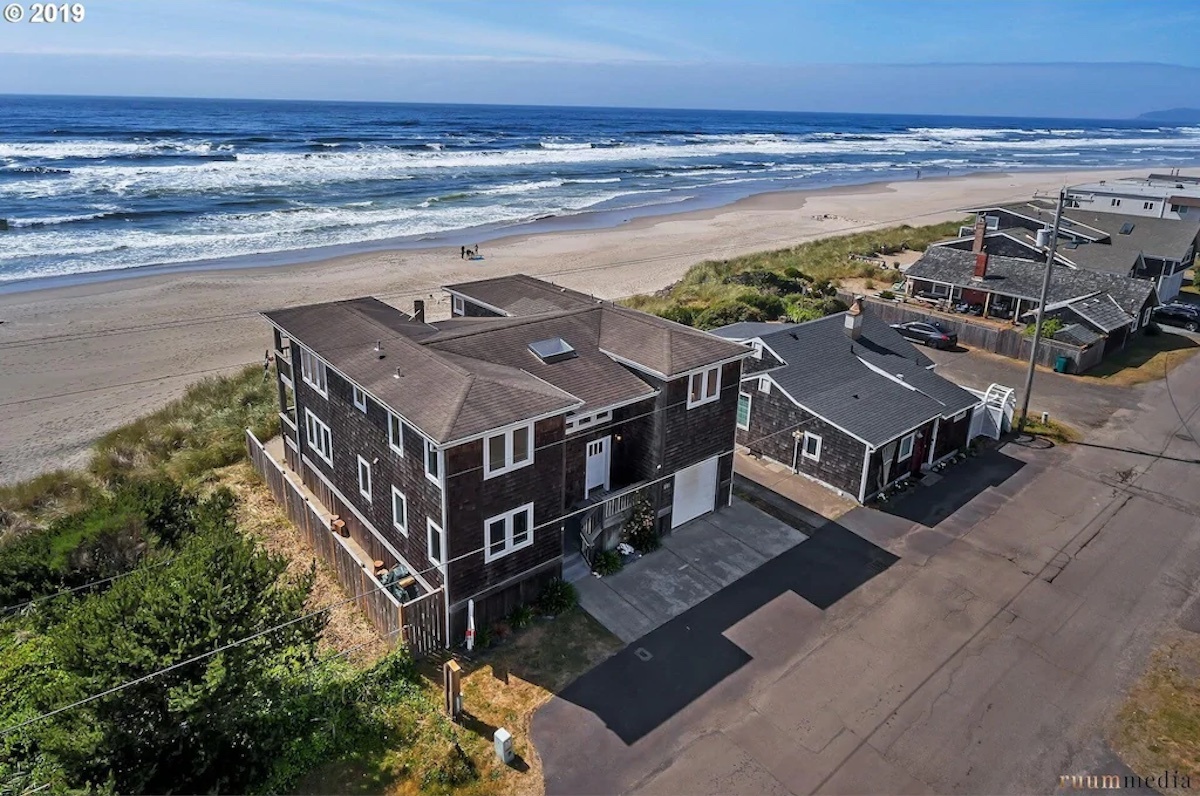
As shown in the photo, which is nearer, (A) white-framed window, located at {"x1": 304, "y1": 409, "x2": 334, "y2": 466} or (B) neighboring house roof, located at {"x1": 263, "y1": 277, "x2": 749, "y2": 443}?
(B) neighboring house roof, located at {"x1": 263, "y1": 277, "x2": 749, "y2": 443}

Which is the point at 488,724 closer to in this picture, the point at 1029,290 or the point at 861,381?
the point at 861,381

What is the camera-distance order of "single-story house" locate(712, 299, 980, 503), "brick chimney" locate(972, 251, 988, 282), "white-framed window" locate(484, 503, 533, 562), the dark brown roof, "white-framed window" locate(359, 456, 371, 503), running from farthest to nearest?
"brick chimney" locate(972, 251, 988, 282), "single-story house" locate(712, 299, 980, 503), "white-framed window" locate(359, 456, 371, 503), "white-framed window" locate(484, 503, 533, 562), the dark brown roof

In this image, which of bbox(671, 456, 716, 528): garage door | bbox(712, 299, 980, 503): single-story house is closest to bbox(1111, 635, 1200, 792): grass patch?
bbox(712, 299, 980, 503): single-story house

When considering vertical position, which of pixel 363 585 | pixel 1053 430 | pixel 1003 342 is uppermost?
pixel 1003 342

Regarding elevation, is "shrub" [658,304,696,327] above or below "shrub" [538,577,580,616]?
above

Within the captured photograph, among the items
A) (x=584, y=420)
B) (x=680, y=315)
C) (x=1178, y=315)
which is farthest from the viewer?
(x=1178, y=315)

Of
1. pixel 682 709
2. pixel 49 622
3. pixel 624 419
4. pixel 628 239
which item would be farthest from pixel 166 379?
pixel 628 239

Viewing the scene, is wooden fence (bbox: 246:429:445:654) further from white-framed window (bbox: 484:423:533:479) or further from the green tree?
white-framed window (bbox: 484:423:533:479)

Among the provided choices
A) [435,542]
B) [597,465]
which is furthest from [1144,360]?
[435,542]
